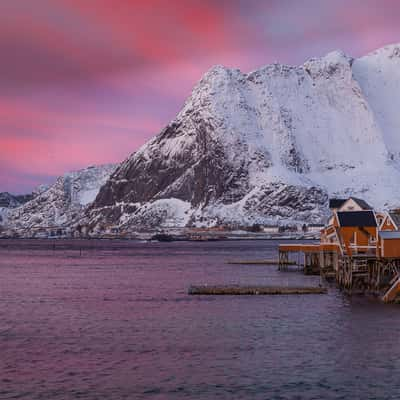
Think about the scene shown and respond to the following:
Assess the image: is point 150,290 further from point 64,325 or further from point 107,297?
Result: point 64,325

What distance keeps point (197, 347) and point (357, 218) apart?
36.4 metres

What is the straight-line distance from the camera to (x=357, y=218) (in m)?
72.0

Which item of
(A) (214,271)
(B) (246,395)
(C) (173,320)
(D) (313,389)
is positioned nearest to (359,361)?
(D) (313,389)

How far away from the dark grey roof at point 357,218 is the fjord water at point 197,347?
29.2ft

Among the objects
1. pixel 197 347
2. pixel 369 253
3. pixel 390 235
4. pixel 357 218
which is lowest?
pixel 197 347

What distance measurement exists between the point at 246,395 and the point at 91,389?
19.3 feet

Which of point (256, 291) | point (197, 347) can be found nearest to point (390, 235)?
point (256, 291)

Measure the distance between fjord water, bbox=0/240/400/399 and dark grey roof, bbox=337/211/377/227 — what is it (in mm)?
8887

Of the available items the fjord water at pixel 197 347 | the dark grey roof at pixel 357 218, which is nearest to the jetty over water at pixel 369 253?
the dark grey roof at pixel 357 218

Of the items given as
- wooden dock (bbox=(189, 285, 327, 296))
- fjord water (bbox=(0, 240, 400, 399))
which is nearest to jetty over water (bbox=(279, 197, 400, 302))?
fjord water (bbox=(0, 240, 400, 399))

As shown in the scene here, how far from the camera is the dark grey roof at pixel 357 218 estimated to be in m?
70.7

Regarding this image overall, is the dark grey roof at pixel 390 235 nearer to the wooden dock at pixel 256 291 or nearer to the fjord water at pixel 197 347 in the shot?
the fjord water at pixel 197 347

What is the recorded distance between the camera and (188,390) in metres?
30.0

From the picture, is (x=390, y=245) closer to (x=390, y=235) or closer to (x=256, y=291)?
(x=390, y=235)
